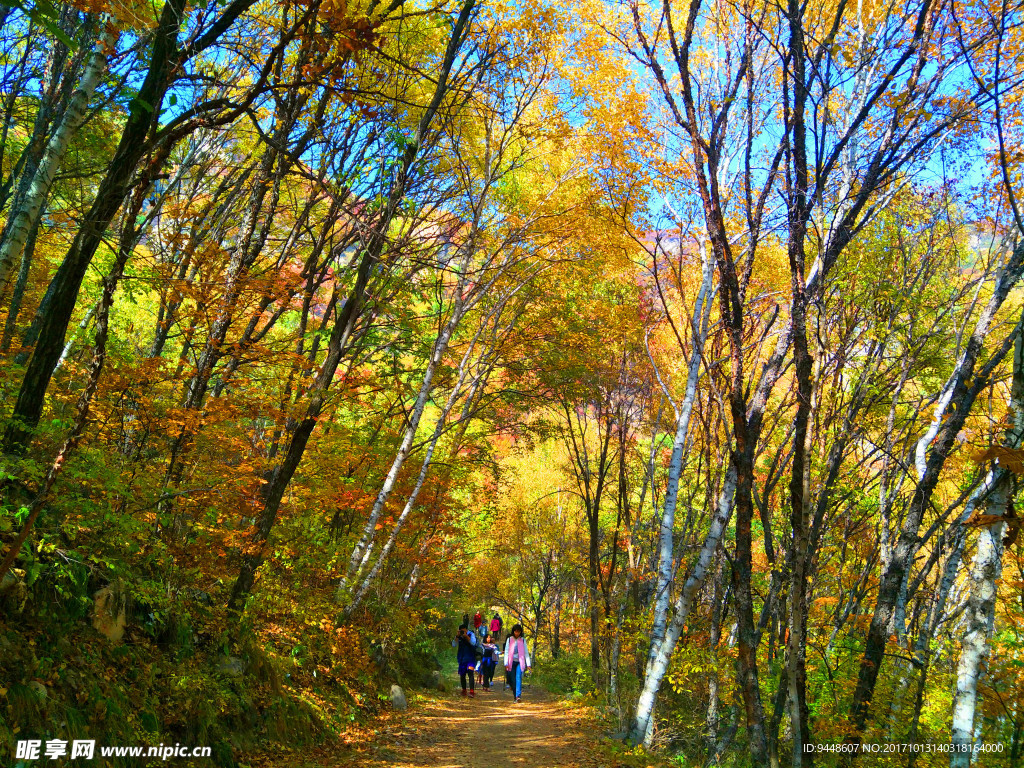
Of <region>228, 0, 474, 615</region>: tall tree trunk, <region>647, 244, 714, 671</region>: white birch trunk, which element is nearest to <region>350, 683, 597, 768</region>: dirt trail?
<region>647, 244, 714, 671</region>: white birch trunk

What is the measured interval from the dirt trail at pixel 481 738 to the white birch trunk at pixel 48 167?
534 centimetres

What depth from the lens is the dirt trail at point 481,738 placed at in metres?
6.41

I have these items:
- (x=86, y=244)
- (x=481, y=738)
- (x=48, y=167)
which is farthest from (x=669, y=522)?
(x=48, y=167)

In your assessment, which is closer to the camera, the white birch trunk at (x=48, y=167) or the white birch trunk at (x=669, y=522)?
the white birch trunk at (x=48, y=167)

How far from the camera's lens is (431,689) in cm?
1391

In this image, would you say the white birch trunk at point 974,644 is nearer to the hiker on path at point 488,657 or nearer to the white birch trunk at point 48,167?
the white birch trunk at point 48,167

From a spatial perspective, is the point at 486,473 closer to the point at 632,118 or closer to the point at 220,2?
the point at 632,118

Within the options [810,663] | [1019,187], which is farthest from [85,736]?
[1019,187]
